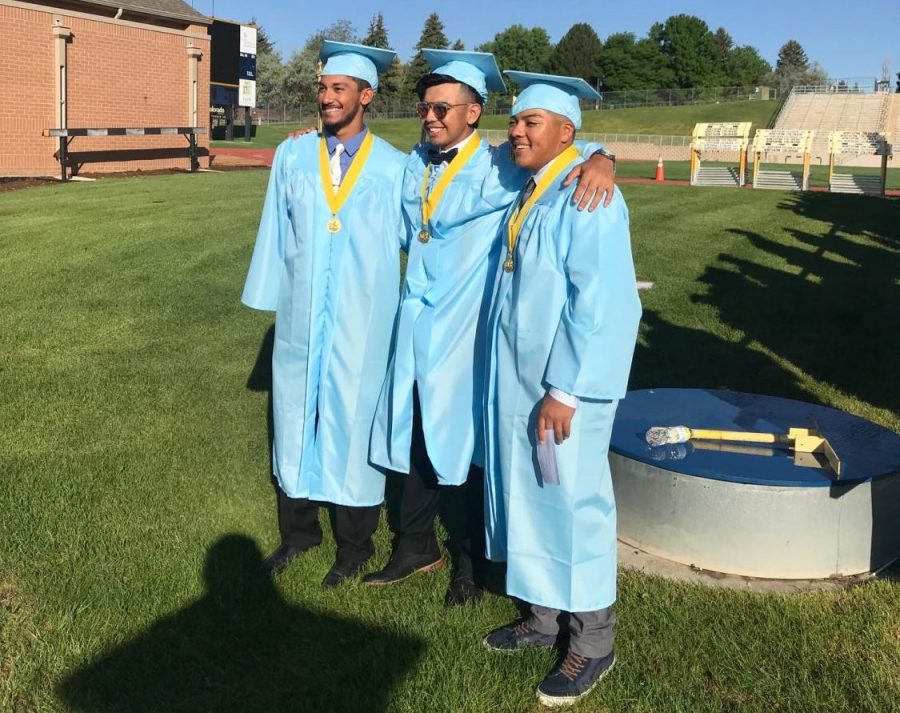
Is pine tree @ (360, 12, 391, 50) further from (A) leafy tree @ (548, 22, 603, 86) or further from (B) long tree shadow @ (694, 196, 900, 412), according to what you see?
(B) long tree shadow @ (694, 196, 900, 412)

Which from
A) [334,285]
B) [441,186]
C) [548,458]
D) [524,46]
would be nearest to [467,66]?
[441,186]

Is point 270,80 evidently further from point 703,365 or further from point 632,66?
point 703,365

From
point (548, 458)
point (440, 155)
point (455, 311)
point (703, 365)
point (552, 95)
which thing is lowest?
point (703, 365)

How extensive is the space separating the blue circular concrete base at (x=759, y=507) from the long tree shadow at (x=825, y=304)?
9.29 ft

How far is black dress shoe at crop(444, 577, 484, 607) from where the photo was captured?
3772mm

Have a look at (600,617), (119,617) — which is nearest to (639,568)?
(600,617)

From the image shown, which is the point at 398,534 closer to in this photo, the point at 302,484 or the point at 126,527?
the point at 302,484

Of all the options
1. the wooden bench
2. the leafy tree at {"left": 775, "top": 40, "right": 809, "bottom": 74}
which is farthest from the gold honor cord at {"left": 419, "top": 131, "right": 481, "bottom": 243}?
the leafy tree at {"left": 775, "top": 40, "right": 809, "bottom": 74}

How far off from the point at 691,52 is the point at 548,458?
104m

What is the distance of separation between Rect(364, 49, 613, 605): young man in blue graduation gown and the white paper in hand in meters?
0.55

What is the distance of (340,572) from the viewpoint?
13.0ft

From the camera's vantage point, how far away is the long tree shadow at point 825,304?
7.60 metres

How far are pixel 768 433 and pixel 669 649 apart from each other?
4.61 ft

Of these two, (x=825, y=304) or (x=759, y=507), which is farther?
(x=825, y=304)
